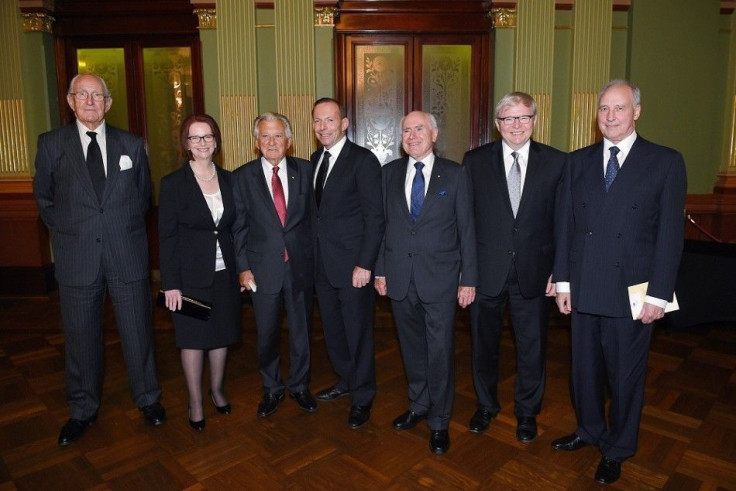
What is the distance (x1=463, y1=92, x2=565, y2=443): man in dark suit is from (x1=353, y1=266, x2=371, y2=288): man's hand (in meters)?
0.54

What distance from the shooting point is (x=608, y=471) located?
2.38m

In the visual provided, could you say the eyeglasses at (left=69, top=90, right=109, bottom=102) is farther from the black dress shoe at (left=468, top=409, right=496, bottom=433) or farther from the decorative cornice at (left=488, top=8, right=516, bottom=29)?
the decorative cornice at (left=488, top=8, right=516, bottom=29)

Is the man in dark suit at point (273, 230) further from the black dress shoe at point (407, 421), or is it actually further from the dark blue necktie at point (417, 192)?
the black dress shoe at point (407, 421)

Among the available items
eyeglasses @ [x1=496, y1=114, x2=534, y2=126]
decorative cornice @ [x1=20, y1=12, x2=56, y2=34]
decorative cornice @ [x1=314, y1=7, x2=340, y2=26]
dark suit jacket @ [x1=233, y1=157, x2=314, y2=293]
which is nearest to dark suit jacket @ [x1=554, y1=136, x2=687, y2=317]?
eyeglasses @ [x1=496, y1=114, x2=534, y2=126]

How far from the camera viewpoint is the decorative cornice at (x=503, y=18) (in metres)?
5.28

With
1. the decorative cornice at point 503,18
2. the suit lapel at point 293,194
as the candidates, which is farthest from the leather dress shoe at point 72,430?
the decorative cornice at point 503,18

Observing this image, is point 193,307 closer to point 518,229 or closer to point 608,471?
point 518,229

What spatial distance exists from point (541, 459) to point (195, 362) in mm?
1737

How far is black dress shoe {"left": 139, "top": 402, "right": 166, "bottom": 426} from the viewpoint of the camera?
114 inches

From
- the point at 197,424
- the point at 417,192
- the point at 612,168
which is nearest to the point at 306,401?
the point at 197,424

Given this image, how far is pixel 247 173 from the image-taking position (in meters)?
2.84

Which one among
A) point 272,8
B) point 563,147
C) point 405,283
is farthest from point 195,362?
point 563,147

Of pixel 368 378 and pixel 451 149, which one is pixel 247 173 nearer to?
pixel 368 378

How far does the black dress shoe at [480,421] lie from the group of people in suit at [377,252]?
0.02 meters
